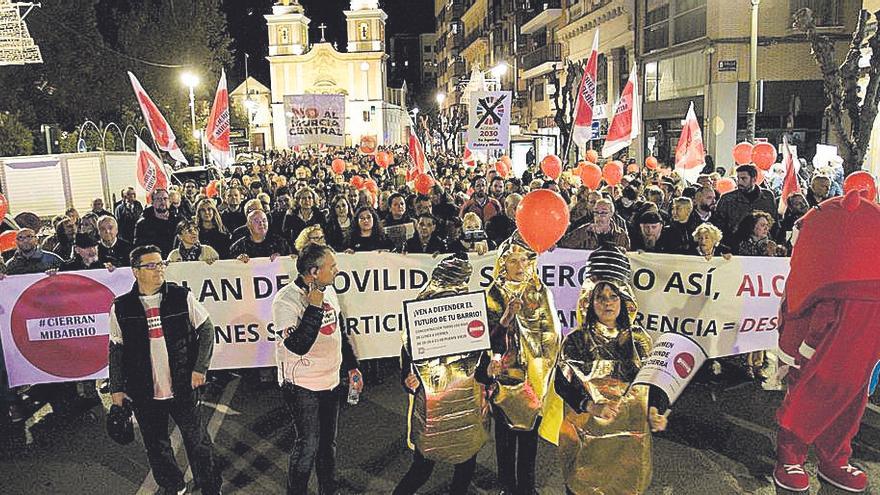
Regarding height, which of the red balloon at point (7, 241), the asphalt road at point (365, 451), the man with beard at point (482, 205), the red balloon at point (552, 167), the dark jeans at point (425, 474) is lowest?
the asphalt road at point (365, 451)

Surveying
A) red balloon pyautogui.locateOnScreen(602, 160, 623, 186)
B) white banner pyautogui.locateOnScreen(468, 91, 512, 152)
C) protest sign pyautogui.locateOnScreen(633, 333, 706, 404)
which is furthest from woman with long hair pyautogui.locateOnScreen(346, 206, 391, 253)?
white banner pyautogui.locateOnScreen(468, 91, 512, 152)

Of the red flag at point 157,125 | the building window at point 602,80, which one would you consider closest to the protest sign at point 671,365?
the red flag at point 157,125

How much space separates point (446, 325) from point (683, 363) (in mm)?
1281

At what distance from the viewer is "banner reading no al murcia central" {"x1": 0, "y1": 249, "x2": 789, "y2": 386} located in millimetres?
6594

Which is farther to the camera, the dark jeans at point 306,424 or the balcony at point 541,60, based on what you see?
the balcony at point 541,60

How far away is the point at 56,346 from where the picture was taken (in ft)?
21.7

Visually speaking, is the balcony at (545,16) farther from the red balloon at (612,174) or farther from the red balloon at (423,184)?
the red balloon at (423,184)

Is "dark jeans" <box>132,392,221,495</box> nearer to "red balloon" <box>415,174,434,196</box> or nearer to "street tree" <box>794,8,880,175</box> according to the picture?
"red balloon" <box>415,174,434,196</box>

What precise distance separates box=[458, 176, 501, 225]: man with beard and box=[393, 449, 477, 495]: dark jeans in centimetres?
597

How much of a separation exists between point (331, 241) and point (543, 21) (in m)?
37.4

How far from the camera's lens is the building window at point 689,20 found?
24.0 metres

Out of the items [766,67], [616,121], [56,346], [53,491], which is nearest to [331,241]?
[56,346]

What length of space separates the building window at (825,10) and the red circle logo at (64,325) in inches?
828

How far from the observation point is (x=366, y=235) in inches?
317
